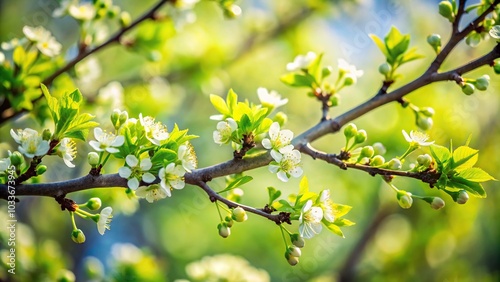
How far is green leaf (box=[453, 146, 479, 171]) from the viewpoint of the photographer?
4.21 feet

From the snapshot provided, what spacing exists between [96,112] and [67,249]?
2.64 m

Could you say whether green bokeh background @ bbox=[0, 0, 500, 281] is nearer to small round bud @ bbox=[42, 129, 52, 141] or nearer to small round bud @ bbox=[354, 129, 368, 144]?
small round bud @ bbox=[42, 129, 52, 141]

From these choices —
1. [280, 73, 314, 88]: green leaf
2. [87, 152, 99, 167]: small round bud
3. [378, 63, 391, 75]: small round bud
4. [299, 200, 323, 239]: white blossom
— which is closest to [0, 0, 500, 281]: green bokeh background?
[280, 73, 314, 88]: green leaf

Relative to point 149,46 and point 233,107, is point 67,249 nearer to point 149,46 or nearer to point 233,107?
point 149,46

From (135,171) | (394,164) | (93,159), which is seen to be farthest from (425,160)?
(93,159)

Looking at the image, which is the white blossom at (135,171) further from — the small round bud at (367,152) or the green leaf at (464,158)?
the green leaf at (464,158)

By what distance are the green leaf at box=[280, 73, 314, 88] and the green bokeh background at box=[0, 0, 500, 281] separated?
79cm

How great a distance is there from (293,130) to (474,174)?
267 centimetres

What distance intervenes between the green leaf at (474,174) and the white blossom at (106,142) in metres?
0.92

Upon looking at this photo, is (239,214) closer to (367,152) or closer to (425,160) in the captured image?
(367,152)

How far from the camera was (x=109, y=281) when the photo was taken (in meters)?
2.35

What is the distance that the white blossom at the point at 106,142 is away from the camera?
1254mm

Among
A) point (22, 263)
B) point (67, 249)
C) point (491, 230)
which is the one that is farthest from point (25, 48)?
point (491, 230)

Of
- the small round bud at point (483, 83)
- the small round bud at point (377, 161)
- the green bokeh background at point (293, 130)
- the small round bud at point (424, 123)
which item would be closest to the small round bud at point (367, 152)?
the small round bud at point (377, 161)
